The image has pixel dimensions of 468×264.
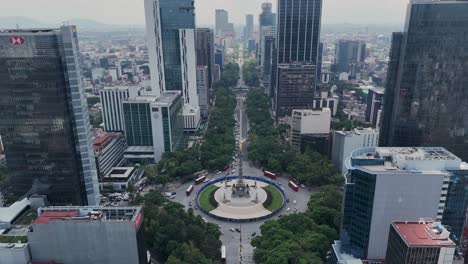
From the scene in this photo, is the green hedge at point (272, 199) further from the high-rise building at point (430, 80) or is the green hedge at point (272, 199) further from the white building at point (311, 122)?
the high-rise building at point (430, 80)

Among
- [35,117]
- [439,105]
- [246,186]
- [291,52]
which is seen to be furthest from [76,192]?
[291,52]

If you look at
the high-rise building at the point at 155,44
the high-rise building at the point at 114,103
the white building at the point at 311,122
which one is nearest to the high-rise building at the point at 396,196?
the white building at the point at 311,122

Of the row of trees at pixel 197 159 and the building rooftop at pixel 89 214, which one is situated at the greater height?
the building rooftop at pixel 89 214

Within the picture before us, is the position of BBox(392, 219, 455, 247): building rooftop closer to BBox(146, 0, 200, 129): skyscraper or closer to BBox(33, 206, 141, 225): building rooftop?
BBox(33, 206, 141, 225): building rooftop

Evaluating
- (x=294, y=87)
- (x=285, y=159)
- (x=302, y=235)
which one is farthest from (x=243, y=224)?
(x=294, y=87)

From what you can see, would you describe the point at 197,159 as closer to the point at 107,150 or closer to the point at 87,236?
the point at 107,150

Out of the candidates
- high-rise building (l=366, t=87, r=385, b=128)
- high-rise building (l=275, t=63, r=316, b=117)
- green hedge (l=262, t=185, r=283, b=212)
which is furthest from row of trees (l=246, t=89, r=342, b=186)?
high-rise building (l=366, t=87, r=385, b=128)
